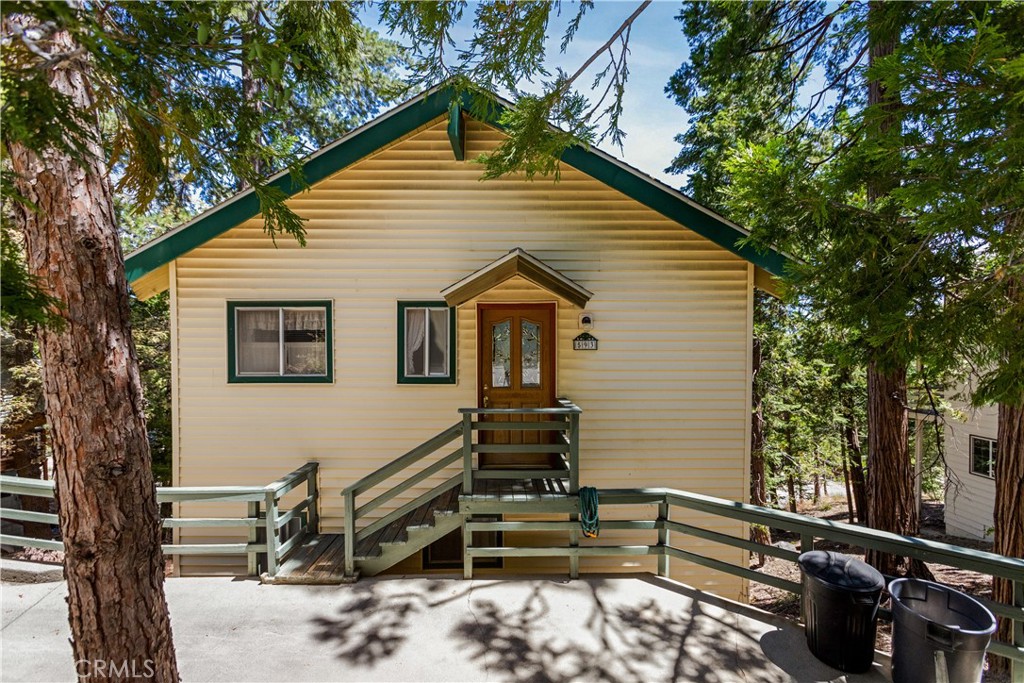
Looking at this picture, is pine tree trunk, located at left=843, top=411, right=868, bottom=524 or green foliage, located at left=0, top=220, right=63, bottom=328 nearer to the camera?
green foliage, located at left=0, top=220, right=63, bottom=328

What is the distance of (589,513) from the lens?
4.80 m

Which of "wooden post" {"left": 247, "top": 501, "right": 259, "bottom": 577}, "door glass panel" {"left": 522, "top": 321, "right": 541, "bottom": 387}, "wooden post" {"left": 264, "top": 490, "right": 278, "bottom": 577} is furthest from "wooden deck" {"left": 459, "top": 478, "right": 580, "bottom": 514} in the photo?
"wooden post" {"left": 247, "top": 501, "right": 259, "bottom": 577}

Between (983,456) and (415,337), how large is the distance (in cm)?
1525

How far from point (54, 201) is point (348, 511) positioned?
3.68 m

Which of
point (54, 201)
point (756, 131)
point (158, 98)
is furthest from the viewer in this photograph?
point (756, 131)

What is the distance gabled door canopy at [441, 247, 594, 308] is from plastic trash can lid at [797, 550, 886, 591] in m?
3.65

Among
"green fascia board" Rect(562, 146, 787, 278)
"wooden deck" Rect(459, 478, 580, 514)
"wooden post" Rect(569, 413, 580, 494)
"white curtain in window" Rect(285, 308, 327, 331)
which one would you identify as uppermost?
"green fascia board" Rect(562, 146, 787, 278)

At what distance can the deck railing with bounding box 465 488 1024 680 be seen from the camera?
137 inches

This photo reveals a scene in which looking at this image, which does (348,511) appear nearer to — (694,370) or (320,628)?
(320,628)

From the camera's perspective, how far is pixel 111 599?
258cm

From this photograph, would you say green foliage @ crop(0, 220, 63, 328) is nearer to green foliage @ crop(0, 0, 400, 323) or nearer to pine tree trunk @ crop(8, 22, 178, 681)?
green foliage @ crop(0, 0, 400, 323)

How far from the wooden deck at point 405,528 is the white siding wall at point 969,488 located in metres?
12.2

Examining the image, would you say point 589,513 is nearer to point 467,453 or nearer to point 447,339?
point 467,453

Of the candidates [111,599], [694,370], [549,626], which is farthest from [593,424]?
[111,599]
